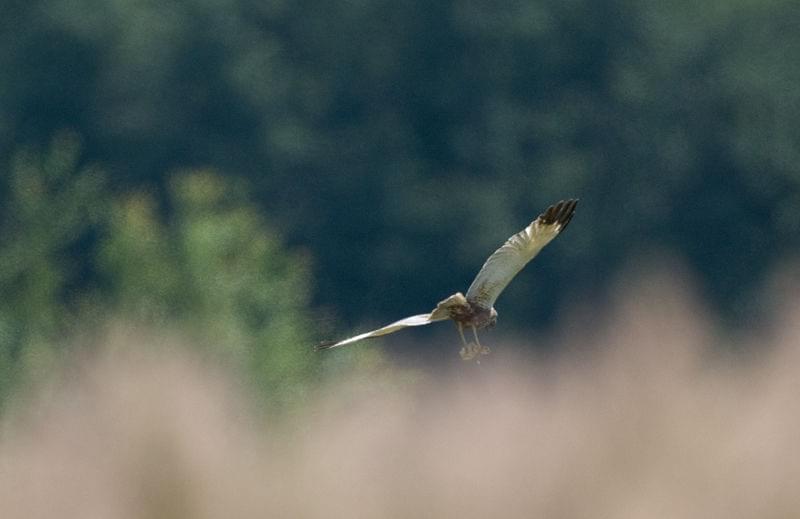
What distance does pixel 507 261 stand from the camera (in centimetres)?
817

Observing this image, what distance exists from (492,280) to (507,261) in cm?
9

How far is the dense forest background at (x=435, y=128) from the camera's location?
3784cm

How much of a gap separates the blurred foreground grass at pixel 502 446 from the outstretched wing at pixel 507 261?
3.71 ft

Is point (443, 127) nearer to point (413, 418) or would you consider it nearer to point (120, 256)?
point (120, 256)

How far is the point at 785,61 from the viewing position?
143 ft

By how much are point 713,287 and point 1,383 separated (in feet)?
74.1

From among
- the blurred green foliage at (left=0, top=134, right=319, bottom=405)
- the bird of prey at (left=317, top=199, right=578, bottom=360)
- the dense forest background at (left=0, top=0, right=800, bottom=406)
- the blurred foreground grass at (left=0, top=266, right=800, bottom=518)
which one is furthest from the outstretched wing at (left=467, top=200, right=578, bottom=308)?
the dense forest background at (left=0, top=0, right=800, bottom=406)

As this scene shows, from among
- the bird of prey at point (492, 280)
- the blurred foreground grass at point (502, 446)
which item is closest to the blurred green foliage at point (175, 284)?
the blurred foreground grass at point (502, 446)

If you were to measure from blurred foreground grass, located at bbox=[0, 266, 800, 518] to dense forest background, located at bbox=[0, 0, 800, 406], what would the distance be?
900 inches

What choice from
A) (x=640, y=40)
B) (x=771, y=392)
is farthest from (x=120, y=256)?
(x=640, y=40)

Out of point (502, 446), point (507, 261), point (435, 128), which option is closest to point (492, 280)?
point (507, 261)

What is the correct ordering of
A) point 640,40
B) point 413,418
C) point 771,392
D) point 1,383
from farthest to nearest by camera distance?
point 640,40 → point 1,383 → point 413,418 → point 771,392

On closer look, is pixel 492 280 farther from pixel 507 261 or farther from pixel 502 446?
pixel 502 446

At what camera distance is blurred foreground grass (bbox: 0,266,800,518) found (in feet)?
29.2
